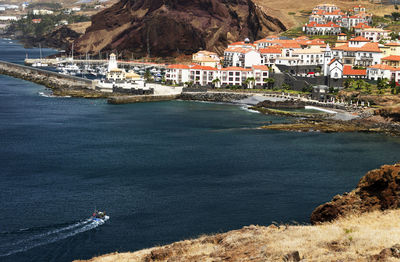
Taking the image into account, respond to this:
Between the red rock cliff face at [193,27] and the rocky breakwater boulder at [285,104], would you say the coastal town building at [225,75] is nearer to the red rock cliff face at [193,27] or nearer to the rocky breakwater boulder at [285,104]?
the rocky breakwater boulder at [285,104]

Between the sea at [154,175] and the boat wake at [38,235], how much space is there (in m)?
0.06

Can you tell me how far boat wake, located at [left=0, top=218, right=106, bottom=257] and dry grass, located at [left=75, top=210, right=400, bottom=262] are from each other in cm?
1028

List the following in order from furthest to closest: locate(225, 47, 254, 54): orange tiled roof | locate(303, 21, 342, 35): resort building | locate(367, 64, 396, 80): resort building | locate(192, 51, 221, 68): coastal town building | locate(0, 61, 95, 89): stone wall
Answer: locate(303, 21, 342, 35): resort building, locate(192, 51, 221, 68): coastal town building, locate(0, 61, 95, 89): stone wall, locate(225, 47, 254, 54): orange tiled roof, locate(367, 64, 396, 80): resort building

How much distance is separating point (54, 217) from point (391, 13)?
5615 inches

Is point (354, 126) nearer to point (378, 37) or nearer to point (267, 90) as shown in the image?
point (267, 90)

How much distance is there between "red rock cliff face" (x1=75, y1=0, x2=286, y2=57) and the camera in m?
177

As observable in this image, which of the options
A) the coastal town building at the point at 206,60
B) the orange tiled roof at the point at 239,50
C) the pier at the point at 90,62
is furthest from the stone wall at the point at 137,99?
the pier at the point at 90,62

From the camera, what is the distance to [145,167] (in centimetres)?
5606

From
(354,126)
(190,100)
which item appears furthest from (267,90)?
(354,126)

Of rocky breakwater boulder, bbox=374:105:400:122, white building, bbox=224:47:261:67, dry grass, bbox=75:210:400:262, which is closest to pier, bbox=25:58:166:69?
white building, bbox=224:47:261:67

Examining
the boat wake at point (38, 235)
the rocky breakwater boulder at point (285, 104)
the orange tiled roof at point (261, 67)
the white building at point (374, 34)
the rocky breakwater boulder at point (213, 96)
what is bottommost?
the boat wake at point (38, 235)

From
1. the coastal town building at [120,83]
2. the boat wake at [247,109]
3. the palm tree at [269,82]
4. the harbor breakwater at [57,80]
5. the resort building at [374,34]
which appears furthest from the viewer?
the resort building at [374,34]

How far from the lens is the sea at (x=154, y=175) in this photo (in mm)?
38594

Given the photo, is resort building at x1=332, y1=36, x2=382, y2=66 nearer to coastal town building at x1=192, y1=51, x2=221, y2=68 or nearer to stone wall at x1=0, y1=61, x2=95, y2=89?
coastal town building at x1=192, y1=51, x2=221, y2=68
